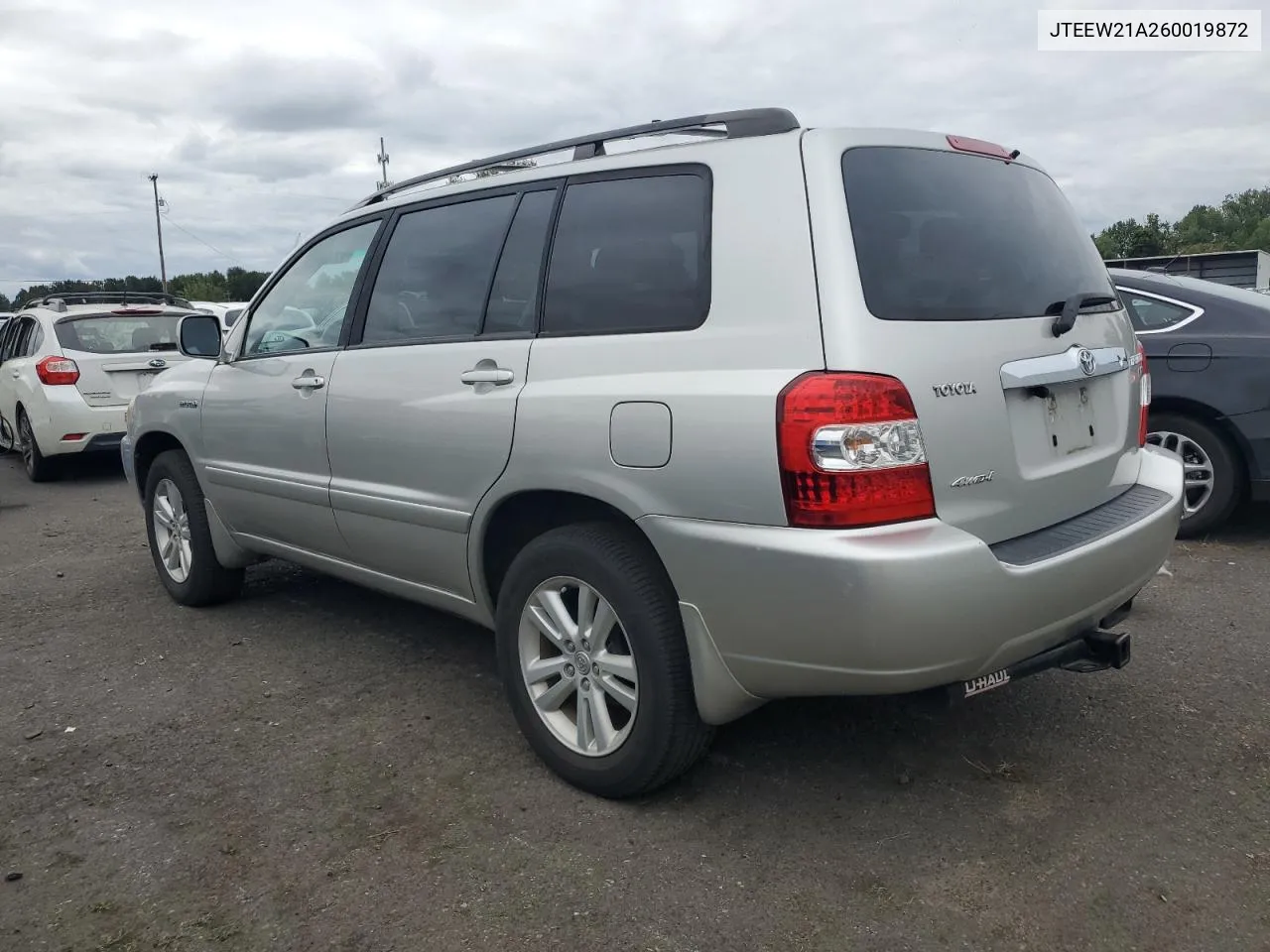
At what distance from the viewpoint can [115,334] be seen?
9508 millimetres

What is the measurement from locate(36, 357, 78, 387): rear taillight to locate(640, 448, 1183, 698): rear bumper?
824 centimetres

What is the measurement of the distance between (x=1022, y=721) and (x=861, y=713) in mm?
520

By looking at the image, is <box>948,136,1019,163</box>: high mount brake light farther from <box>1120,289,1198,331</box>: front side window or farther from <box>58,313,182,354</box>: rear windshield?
<box>58,313,182,354</box>: rear windshield

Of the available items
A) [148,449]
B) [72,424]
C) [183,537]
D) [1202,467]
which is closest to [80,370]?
[72,424]

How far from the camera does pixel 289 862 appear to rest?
2744 mm

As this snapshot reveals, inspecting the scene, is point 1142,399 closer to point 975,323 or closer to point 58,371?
point 975,323

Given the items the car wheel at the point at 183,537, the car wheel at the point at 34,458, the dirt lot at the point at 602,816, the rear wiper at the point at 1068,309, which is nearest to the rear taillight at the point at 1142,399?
the rear wiper at the point at 1068,309

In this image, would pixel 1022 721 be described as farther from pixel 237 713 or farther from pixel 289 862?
pixel 237 713

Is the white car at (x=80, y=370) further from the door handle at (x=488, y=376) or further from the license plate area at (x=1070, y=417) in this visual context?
the license plate area at (x=1070, y=417)

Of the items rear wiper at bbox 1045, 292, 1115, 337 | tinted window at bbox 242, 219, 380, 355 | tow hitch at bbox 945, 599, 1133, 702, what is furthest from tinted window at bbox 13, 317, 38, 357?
tow hitch at bbox 945, 599, 1133, 702

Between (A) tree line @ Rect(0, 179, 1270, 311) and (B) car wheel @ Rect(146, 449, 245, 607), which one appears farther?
(A) tree line @ Rect(0, 179, 1270, 311)

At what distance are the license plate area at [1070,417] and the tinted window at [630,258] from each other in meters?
0.96

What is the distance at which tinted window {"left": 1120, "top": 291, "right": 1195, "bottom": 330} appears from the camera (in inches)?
225

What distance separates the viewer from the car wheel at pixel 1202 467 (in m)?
5.56
